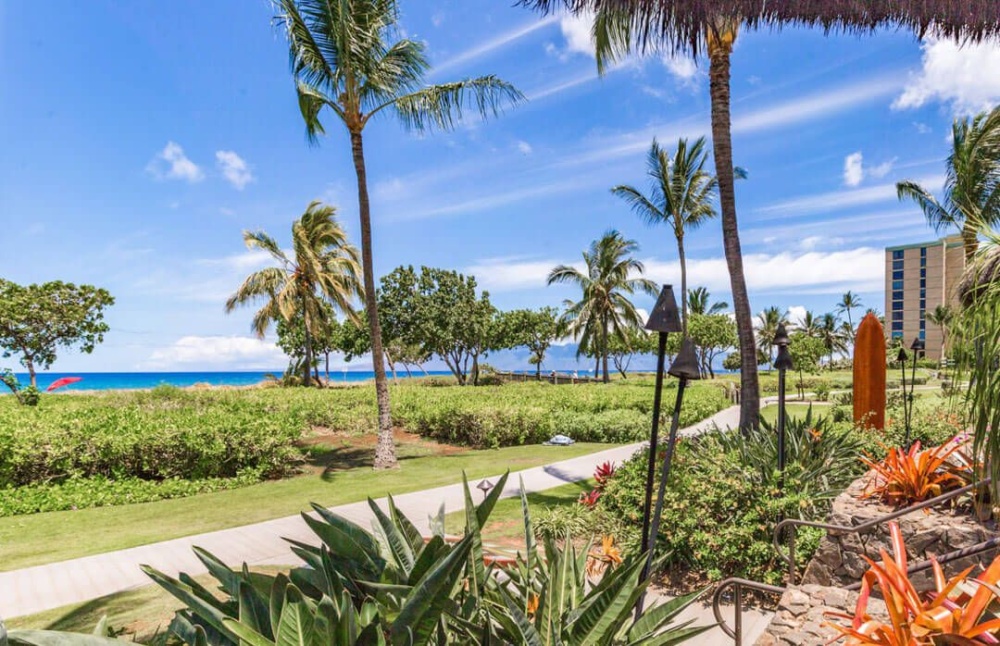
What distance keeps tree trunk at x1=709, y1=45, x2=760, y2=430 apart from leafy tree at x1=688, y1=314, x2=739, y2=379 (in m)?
41.2

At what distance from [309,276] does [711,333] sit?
38104 millimetres

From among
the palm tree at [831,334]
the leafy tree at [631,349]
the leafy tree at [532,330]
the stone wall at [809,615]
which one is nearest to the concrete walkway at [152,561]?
the stone wall at [809,615]

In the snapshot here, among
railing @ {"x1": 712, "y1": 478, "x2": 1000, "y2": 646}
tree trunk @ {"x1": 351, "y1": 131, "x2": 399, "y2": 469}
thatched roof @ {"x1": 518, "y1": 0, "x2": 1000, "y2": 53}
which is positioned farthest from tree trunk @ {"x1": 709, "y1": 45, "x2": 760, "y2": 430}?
tree trunk @ {"x1": 351, "y1": 131, "x2": 399, "y2": 469}

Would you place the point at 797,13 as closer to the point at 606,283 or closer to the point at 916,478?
the point at 916,478

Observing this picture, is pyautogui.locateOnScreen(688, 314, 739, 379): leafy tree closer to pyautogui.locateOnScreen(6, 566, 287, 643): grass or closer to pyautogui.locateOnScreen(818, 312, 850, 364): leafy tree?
pyautogui.locateOnScreen(818, 312, 850, 364): leafy tree

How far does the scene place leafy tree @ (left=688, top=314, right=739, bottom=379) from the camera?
1959 inches

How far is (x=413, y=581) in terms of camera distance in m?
2.02

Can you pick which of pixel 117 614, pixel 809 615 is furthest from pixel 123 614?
pixel 809 615

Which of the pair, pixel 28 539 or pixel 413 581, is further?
pixel 28 539

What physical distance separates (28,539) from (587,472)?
813 centimetres

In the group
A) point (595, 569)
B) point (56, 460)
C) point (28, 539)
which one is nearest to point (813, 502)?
point (595, 569)

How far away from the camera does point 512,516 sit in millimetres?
7348

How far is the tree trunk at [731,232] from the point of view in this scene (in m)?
8.32

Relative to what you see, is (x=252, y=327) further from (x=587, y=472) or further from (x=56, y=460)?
(x=587, y=472)
